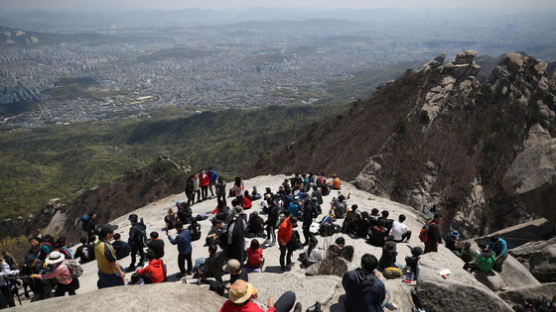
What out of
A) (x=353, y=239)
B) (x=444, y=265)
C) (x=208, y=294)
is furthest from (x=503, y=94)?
(x=208, y=294)

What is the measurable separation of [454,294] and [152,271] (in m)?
7.42

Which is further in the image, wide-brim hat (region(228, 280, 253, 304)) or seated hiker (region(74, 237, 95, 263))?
seated hiker (region(74, 237, 95, 263))

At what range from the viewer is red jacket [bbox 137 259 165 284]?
831 cm

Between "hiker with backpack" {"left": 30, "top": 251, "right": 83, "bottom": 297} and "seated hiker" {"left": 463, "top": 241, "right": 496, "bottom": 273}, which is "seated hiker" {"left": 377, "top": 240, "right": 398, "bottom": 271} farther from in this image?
"hiker with backpack" {"left": 30, "top": 251, "right": 83, "bottom": 297}

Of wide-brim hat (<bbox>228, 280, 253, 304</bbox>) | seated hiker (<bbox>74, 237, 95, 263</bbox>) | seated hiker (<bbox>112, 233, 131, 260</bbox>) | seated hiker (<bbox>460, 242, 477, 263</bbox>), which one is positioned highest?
wide-brim hat (<bbox>228, 280, 253, 304</bbox>)

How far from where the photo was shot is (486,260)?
918 cm

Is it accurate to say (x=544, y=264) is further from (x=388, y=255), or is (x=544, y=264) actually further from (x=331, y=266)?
(x=331, y=266)

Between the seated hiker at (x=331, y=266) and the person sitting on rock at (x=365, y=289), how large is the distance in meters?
2.89

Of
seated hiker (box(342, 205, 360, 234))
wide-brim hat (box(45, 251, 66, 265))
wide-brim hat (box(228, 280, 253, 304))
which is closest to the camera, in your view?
wide-brim hat (box(228, 280, 253, 304))

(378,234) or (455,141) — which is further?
(455,141)

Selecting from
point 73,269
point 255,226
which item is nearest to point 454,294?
point 255,226

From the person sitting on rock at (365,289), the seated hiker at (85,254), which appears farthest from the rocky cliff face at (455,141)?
the person sitting on rock at (365,289)

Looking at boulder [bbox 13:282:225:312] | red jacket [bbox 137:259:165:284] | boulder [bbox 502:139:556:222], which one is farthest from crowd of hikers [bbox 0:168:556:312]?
boulder [bbox 502:139:556:222]

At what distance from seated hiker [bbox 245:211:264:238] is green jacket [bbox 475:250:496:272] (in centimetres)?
753
